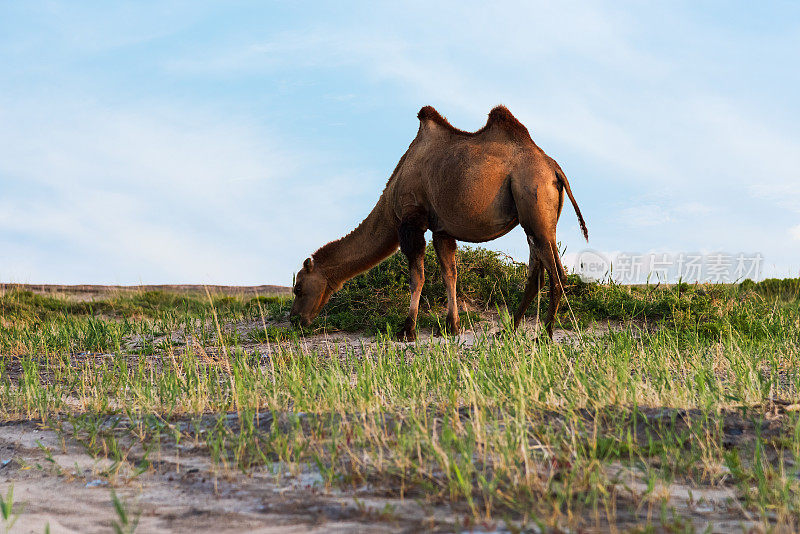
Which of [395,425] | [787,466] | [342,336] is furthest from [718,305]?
[395,425]

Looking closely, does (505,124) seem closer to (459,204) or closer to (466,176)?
(466,176)

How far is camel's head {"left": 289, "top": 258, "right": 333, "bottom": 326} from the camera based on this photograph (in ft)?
35.3

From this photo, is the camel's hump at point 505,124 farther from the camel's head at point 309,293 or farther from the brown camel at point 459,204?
the camel's head at point 309,293

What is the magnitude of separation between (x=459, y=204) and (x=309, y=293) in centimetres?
323

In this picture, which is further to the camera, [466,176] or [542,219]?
[466,176]

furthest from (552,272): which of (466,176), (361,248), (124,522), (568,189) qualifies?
(124,522)

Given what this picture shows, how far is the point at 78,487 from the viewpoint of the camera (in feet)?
11.6

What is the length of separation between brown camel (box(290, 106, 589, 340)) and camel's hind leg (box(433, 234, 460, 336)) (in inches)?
0.6

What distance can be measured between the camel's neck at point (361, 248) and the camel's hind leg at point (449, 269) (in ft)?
2.94

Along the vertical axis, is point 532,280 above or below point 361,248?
below

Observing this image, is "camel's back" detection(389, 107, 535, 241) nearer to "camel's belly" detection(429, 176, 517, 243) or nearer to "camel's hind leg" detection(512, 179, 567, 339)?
"camel's belly" detection(429, 176, 517, 243)

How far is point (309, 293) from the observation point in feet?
35.4

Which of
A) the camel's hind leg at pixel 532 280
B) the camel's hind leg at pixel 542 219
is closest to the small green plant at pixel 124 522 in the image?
the camel's hind leg at pixel 542 219

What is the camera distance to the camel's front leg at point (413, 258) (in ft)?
31.5
